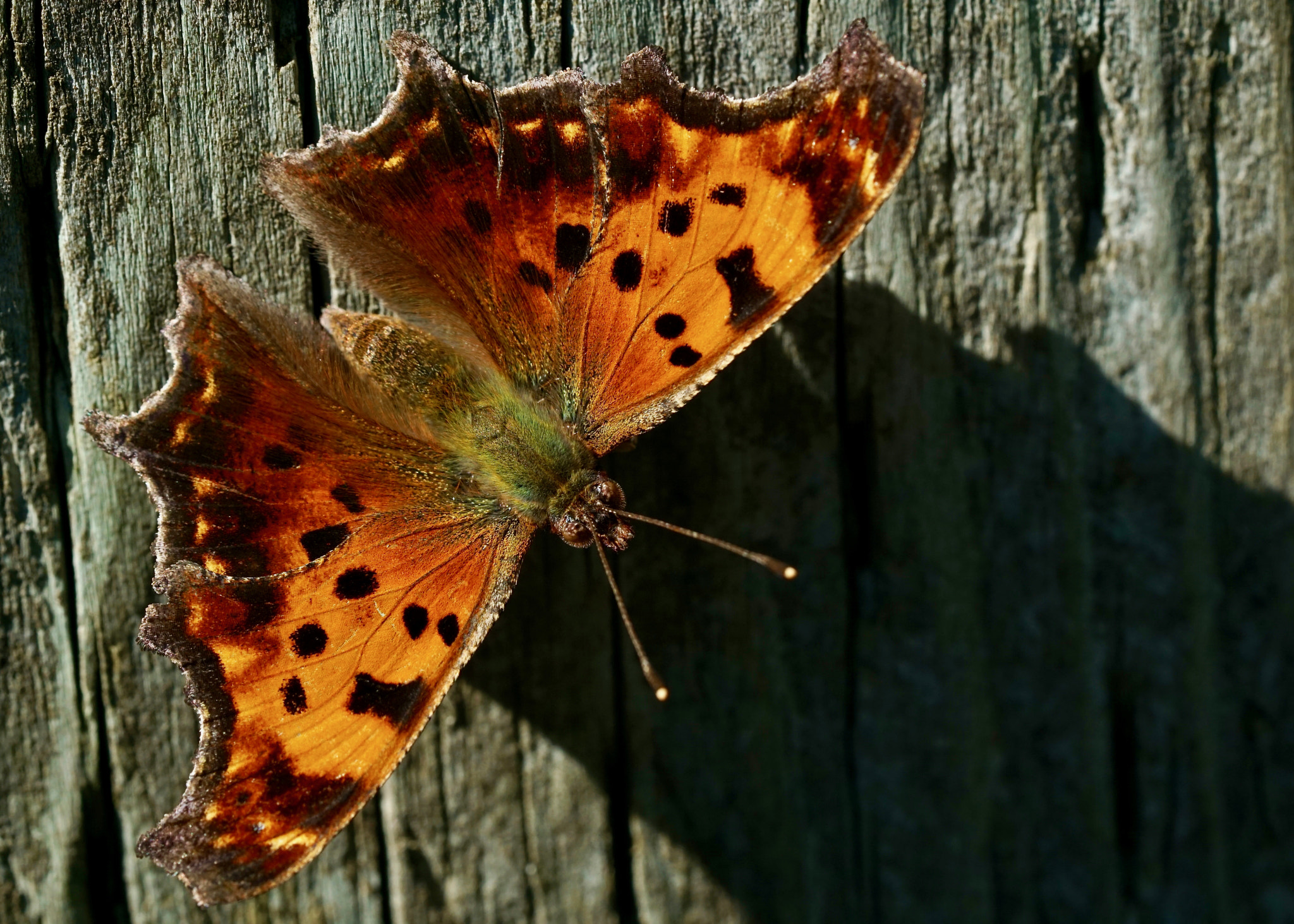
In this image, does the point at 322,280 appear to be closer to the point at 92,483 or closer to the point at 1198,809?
the point at 92,483

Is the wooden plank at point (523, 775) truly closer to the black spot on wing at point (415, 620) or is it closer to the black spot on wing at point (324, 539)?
the black spot on wing at point (415, 620)

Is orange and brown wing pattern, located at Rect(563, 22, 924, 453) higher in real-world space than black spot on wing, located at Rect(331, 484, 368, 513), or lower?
higher

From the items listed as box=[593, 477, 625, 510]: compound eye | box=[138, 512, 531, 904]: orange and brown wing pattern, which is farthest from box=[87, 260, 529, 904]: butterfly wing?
box=[593, 477, 625, 510]: compound eye

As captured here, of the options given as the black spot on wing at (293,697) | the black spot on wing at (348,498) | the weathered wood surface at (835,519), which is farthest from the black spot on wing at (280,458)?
the black spot on wing at (293,697)

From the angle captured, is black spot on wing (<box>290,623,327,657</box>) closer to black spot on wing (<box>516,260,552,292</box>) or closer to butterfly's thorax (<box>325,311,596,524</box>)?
butterfly's thorax (<box>325,311,596,524</box>)

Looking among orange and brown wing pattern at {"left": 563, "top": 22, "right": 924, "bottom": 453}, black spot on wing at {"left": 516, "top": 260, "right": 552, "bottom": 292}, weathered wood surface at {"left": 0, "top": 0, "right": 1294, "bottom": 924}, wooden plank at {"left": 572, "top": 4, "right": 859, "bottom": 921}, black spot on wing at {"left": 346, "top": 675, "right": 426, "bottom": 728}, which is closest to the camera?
orange and brown wing pattern at {"left": 563, "top": 22, "right": 924, "bottom": 453}

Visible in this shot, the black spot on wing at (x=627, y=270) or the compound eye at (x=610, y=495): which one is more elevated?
the black spot on wing at (x=627, y=270)

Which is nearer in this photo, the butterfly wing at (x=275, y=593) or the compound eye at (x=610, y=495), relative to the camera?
the butterfly wing at (x=275, y=593)

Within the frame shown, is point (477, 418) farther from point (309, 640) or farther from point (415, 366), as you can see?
point (309, 640)

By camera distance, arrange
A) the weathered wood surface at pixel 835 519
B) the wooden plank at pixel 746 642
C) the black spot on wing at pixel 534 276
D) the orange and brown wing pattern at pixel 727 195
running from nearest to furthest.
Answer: the orange and brown wing pattern at pixel 727 195, the weathered wood surface at pixel 835 519, the black spot on wing at pixel 534 276, the wooden plank at pixel 746 642
